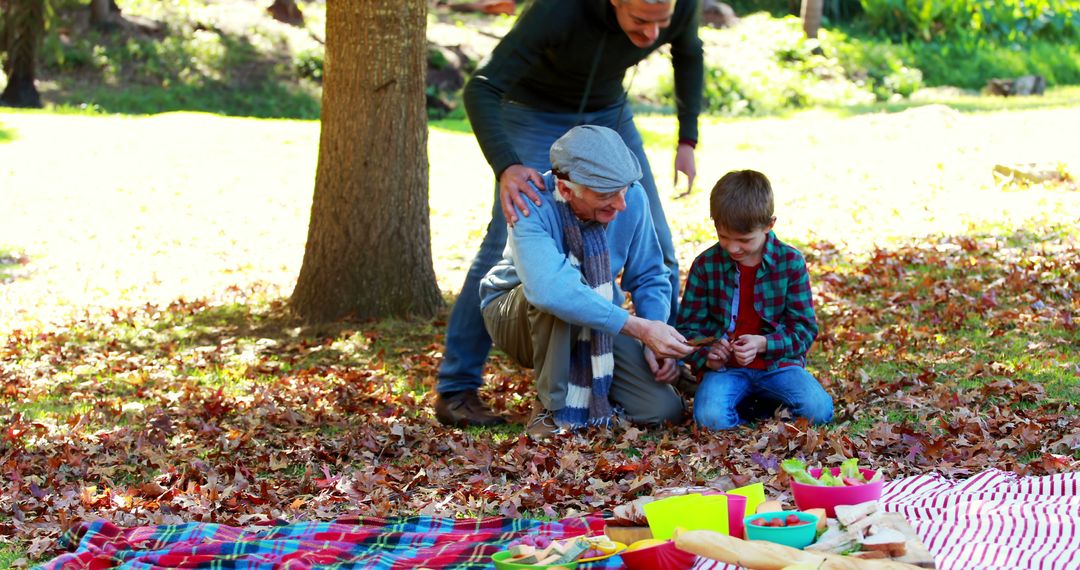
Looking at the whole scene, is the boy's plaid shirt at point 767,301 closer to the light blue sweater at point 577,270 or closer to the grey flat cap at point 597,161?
the light blue sweater at point 577,270

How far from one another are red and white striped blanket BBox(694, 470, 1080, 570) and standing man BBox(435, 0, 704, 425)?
1.73 m

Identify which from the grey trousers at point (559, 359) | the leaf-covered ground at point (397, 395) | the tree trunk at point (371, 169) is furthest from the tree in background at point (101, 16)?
the grey trousers at point (559, 359)

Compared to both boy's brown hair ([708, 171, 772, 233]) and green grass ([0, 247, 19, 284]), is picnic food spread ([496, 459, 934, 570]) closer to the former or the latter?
boy's brown hair ([708, 171, 772, 233])

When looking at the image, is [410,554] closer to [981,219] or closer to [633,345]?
[633,345]

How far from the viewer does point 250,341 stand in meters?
7.32

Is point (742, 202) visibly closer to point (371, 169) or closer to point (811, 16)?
point (371, 169)

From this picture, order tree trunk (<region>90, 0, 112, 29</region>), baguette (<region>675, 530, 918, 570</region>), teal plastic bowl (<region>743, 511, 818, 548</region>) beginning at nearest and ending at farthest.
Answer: baguette (<region>675, 530, 918, 570</region>) < teal plastic bowl (<region>743, 511, 818, 548</region>) < tree trunk (<region>90, 0, 112, 29</region>)

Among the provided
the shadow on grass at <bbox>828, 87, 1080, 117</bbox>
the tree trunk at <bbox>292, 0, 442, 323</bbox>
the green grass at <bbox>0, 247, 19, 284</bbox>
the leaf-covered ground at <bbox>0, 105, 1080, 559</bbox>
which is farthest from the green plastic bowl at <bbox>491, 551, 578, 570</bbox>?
the shadow on grass at <bbox>828, 87, 1080, 117</bbox>

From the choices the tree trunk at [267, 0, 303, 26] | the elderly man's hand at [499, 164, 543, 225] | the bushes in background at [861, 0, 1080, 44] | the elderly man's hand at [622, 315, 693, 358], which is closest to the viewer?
the elderly man's hand at [622, 315, 693, 358]

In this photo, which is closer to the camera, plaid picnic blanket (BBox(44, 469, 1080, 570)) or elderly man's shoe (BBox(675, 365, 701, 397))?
plaid picnic blanket (BBox(44, 469, 1080, 570))

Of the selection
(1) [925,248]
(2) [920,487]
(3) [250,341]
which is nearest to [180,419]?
(3) [250,341]

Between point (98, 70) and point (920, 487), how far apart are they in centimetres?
2142

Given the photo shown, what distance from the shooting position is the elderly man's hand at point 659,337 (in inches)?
179

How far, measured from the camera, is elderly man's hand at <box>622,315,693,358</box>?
455 centimetres
